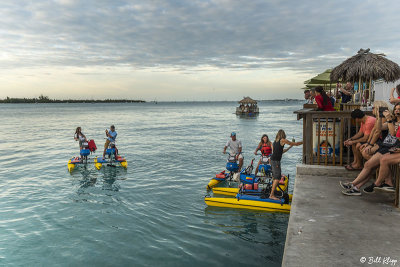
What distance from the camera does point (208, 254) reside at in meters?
7.46

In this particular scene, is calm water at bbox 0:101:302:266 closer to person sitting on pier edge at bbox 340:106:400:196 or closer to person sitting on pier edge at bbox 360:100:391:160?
person sitting on pier edge at bbox 340:106:400:196

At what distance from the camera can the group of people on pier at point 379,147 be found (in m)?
5.79

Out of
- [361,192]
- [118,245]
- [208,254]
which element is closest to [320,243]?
[361,192]

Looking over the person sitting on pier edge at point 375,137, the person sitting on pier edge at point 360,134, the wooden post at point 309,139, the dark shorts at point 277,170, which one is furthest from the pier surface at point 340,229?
the dark shorts at point 277,170

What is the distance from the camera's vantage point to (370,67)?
42.2 feet

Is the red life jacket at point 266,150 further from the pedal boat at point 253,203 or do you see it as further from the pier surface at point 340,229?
the pier surface at point 340,229

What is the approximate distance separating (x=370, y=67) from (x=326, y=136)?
7091 millimetres

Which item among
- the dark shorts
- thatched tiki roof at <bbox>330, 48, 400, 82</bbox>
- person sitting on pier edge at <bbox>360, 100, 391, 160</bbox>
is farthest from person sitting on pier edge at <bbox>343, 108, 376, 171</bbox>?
thatched tiki roof at <bbox>330, 48, 400, 82</bbox>

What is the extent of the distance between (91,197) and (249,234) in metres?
7.00

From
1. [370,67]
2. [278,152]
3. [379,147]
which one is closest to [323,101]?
[278,152]

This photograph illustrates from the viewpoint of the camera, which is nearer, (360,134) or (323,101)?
(360,134)

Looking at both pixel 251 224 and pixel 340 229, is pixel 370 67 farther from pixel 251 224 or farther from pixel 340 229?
pixel 340 229

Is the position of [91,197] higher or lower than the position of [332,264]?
lower

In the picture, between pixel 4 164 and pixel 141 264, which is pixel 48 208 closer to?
pixel 141 264
